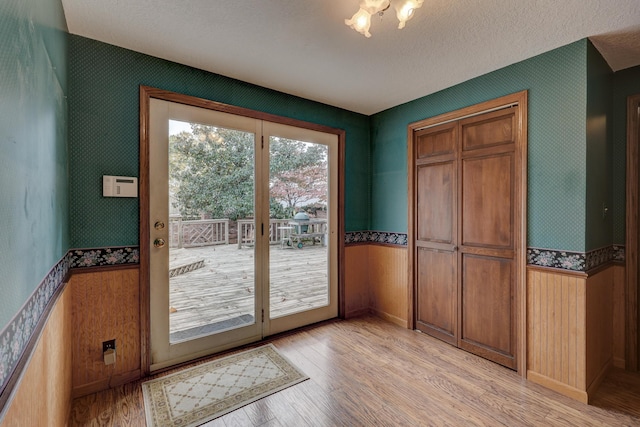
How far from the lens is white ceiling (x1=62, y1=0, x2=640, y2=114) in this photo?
68.6 inches

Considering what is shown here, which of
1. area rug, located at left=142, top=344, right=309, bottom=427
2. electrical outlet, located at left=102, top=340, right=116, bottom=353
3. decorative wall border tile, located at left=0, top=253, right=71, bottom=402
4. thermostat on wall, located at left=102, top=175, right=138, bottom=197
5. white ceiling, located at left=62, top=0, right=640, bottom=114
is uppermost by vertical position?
white ceiling, located at left=62, top=0, right=640, bottom=114

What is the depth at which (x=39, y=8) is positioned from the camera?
120 centimetres

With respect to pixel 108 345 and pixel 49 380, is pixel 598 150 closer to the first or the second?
pixel 49 380

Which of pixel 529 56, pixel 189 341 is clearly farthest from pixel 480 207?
pixel 189 341

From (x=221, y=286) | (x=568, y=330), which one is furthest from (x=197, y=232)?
(x=568, y=330)

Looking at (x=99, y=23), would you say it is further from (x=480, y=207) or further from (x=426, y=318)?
(x=426, y=318)

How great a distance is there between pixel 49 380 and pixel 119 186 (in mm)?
1298

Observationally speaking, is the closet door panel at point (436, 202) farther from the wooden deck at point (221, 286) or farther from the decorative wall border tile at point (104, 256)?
the decorative wall border tile at point (104, 256)

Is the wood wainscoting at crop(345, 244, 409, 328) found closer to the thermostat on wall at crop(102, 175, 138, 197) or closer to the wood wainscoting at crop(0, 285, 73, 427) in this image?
the thermostat on wall at crop(102, 175, 138, 197)

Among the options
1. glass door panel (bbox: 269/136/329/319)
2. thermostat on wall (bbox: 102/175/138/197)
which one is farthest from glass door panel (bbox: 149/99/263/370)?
glass door panel (bbox: 269/136/329/319)

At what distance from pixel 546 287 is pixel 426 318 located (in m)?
1.22

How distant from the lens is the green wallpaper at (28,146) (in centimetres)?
83

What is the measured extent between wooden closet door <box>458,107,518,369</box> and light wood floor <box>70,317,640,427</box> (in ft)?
0.77

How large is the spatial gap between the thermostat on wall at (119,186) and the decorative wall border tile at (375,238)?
2212mm
